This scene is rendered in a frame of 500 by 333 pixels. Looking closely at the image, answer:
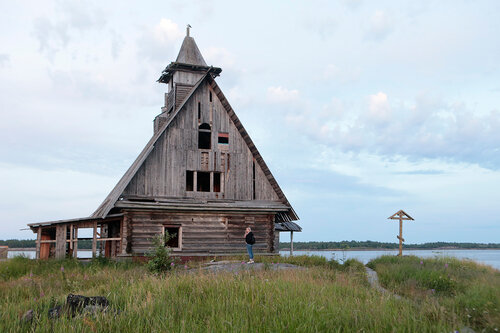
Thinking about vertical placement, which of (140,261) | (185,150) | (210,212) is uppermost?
(185,150)

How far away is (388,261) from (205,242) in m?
9.02

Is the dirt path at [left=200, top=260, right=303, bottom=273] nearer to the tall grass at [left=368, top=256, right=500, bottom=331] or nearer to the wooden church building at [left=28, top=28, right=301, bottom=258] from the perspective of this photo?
the tall grass at [left=368, top=256, right=500, bottom=331]

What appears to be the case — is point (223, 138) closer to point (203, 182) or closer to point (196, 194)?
point (196, 194)

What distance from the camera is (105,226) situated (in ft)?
89.7

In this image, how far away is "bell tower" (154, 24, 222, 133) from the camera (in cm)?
2805

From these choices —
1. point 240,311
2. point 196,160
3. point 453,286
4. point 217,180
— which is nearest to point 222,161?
point 196,160

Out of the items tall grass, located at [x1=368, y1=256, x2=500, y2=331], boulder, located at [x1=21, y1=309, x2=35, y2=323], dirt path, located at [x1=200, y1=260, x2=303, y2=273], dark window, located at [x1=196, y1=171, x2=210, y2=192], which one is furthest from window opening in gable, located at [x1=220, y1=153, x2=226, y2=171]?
boulder, located at [x1=21, y1=309, x2=35, y2=323]

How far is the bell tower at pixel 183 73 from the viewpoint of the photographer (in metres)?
28.0

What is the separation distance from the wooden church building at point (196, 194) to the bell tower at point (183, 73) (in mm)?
3799

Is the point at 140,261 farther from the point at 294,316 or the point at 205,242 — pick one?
the point at 294,316

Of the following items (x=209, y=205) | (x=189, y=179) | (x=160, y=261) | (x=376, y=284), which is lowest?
(x=376, y=284)

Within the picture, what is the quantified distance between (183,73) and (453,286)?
20.2 meters

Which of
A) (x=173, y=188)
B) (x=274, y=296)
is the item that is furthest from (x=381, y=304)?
(x=173, y=188)

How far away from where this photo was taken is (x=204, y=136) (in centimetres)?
2766
